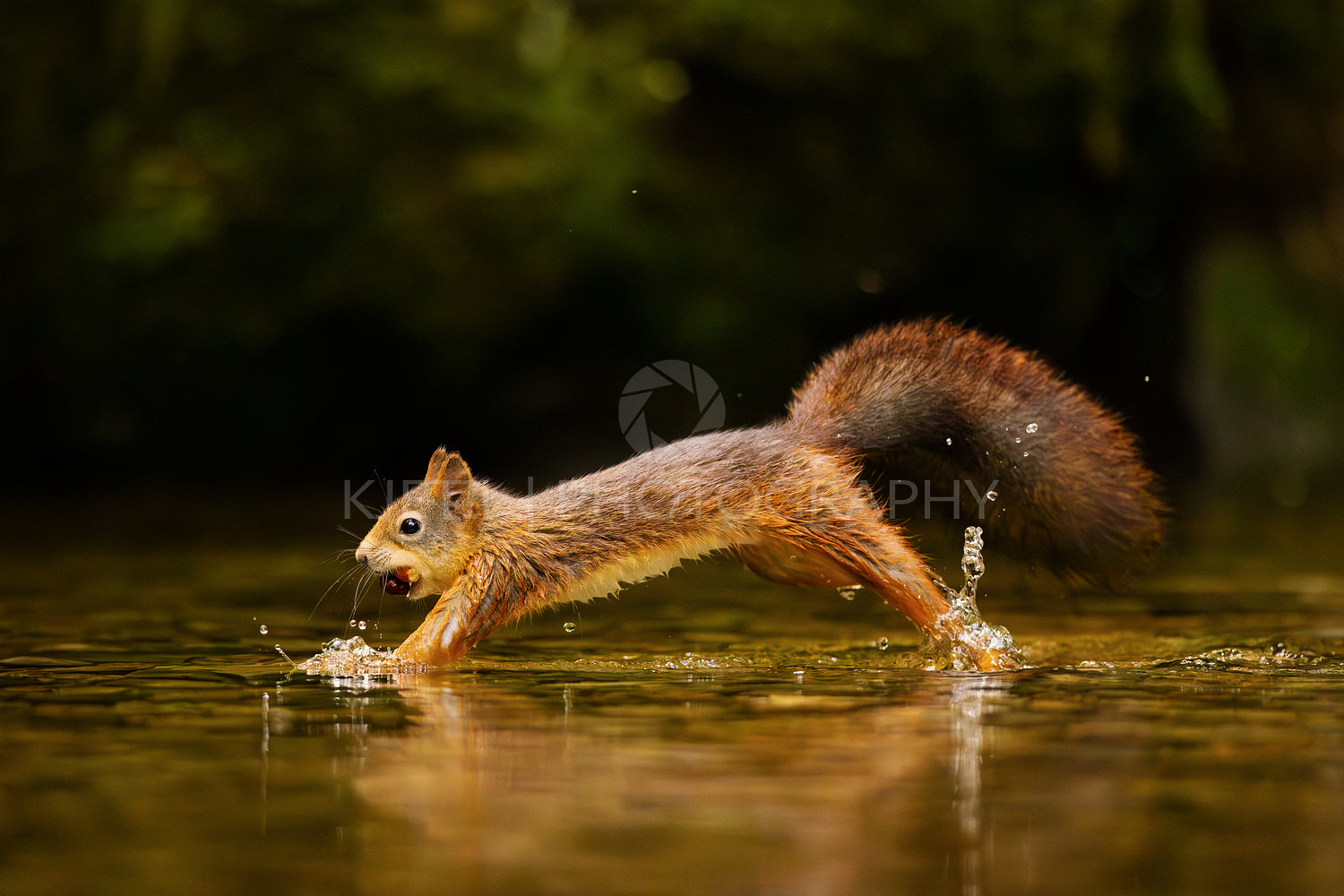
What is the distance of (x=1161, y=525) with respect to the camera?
250 inches

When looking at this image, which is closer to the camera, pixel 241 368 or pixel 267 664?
pixel 267 664

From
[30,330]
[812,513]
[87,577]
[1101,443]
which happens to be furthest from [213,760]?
[30,330]

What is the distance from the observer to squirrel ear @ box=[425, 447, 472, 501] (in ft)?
21.2

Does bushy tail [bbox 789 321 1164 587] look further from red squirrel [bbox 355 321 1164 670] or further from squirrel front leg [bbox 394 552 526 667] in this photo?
squirrel front leg [bbox 394 552 526 667]

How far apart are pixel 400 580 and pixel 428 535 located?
23 cm

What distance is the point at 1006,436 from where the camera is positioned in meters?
6.45

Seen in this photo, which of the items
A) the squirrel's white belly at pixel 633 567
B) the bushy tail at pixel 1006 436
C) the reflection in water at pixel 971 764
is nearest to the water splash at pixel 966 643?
the reflection in water at pixel 971 764

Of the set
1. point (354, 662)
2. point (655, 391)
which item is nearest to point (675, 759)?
point (354, 662)

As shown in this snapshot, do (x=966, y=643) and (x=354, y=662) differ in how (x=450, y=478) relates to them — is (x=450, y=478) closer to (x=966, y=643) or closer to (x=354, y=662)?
(x=354, y=662)

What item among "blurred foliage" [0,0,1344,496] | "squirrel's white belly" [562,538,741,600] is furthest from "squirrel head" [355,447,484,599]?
"blurred foliage" [0,0,1344,496]

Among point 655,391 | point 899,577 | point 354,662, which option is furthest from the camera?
point 655,391

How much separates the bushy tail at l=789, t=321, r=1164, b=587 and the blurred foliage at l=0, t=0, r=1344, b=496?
8226 mm

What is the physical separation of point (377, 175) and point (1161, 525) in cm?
939

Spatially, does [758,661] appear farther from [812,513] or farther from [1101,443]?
[1101,443]
